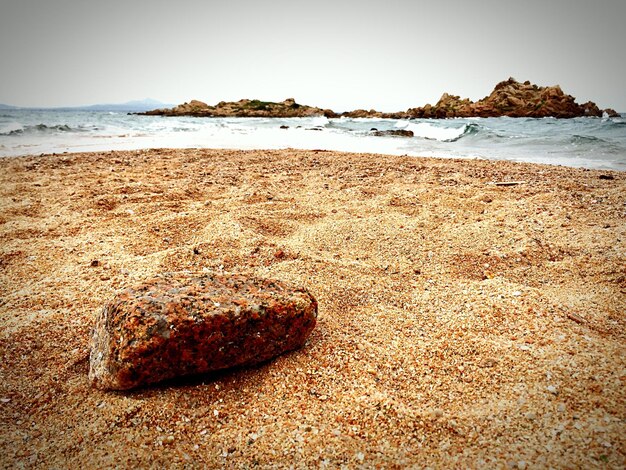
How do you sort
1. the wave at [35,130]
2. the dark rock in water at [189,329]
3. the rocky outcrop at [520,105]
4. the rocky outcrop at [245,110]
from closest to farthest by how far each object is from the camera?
the dark rock in water at [189,329], the wave at [35,130], the rocky outcrop at [520,105], the rocky outcrop at [245,110]

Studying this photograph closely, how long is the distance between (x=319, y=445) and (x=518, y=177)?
15.5 feet

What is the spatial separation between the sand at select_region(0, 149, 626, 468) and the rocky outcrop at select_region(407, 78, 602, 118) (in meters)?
44.9

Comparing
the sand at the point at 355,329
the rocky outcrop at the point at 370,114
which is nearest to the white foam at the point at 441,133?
the sand at the point at 355,329

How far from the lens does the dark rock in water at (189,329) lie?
4.87 feet

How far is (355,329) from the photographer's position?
2.04m

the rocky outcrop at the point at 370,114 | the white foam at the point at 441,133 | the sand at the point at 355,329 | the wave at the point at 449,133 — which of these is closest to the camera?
the sand at the point at 355,329

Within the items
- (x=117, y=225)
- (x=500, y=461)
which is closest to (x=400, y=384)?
(x=500, y=461)

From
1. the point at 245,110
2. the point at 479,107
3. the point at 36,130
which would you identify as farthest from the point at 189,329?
the point at 245,110

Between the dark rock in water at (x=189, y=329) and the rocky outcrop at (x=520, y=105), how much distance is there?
47798 mm

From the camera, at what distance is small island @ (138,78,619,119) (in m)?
41.4

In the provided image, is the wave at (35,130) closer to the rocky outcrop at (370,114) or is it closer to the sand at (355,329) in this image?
the sand at (355,329)

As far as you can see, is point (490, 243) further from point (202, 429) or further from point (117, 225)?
point (117, 225)

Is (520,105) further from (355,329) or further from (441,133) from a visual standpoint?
(355,329)

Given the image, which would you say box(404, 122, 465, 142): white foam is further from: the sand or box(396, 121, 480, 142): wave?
the sand
